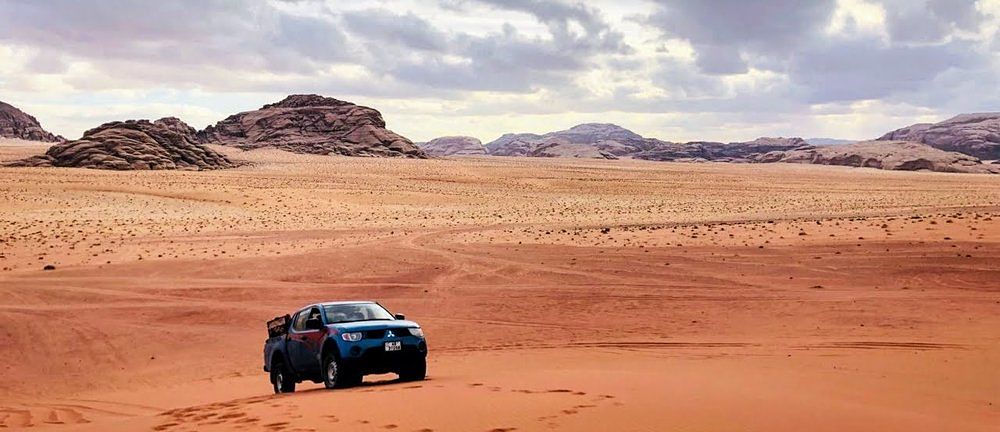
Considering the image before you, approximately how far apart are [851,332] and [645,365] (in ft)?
22.0

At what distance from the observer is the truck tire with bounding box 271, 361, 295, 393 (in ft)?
50.7

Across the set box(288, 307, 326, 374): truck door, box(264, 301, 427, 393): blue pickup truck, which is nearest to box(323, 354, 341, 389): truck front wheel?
box(264, 301, 427, 393): blue pickup truck

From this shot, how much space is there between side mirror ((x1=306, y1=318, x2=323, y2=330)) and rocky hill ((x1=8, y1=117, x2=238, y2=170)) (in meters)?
83.6

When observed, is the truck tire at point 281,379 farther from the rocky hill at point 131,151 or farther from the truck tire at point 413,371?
the rocky hill at point 131,151

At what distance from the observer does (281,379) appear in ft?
51.4

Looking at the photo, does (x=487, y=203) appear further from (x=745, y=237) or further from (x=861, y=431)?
(x=861, y=431)

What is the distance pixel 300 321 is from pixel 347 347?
1980mm

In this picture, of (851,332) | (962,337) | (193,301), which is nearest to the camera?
(962,337)

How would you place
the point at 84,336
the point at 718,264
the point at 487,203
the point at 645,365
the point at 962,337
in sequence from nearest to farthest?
1. the point at 645,365
2. the point at 962,337
3. the point at 84,336
4. the point at 718,264
5. the point at 487,203

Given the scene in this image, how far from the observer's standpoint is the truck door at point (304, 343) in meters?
14.8

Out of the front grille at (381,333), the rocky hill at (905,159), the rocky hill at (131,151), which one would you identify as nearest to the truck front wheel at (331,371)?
the front grille at (381,333)

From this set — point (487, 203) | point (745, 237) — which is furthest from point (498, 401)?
point (487, 203)

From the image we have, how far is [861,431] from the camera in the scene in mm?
9414

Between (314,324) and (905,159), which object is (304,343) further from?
(905,159)
